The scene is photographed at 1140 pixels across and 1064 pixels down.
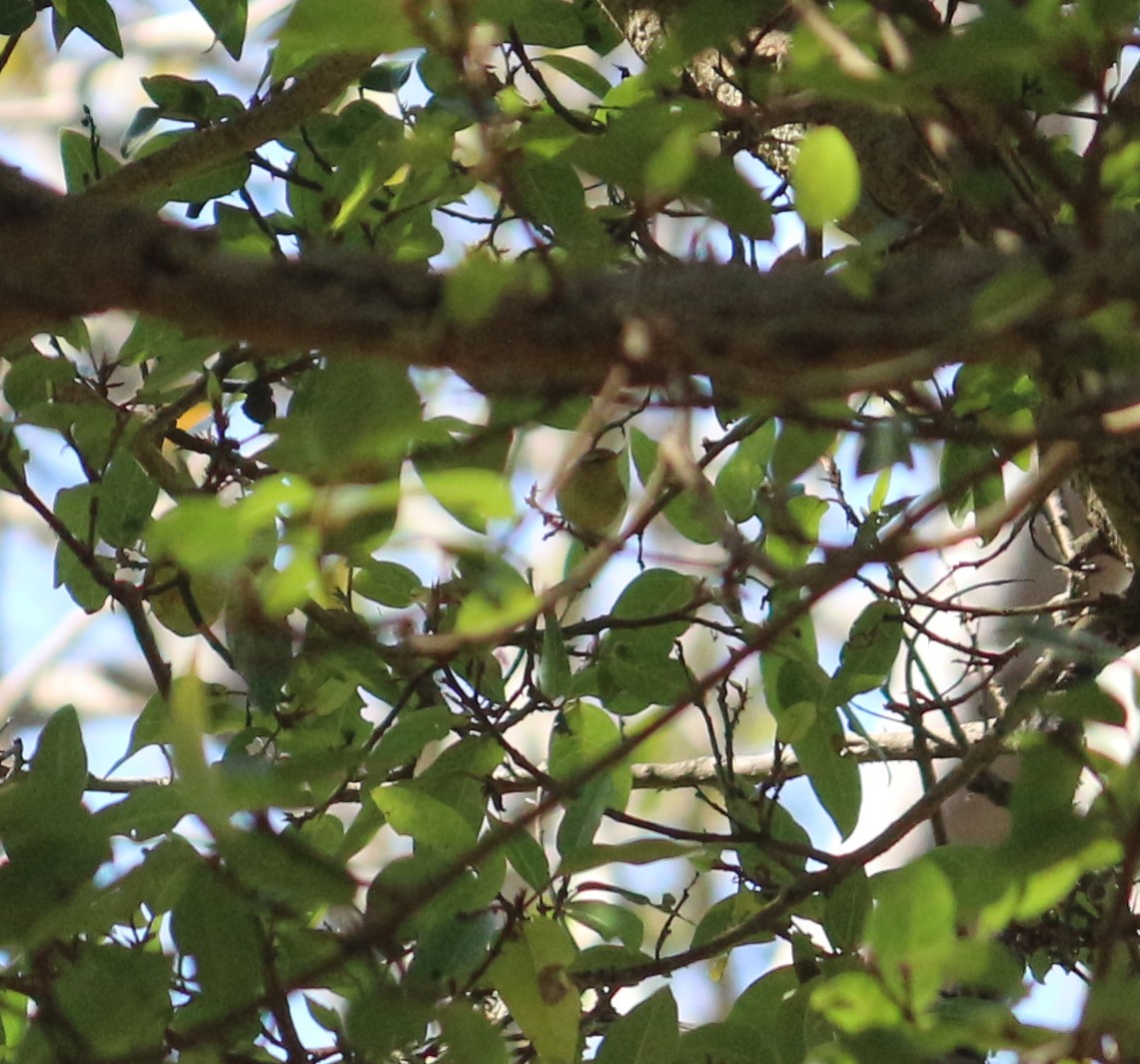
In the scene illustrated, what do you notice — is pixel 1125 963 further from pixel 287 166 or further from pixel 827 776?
pixel 287 166

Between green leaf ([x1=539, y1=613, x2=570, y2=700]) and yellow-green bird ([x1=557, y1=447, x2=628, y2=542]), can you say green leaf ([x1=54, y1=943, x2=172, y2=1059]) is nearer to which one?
green leaf ([x1=539, y1=613, x2=570, y2=700])

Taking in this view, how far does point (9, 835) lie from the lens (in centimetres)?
43

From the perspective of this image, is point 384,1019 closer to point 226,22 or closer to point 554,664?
point 554,664

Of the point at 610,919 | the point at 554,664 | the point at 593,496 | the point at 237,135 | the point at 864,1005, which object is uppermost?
the point at 237,135

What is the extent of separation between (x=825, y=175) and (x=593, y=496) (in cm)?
47

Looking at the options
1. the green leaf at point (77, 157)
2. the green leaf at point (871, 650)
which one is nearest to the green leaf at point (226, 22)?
the green leaf at point (77, 157)

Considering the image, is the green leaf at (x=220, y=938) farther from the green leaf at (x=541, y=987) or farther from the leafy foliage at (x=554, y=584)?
the green leaf at (x=541, y=987)

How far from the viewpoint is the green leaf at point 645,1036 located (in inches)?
A: 24.8

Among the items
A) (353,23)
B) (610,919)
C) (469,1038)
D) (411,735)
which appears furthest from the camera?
(610,919)

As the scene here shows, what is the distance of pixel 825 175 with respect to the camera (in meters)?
0.40

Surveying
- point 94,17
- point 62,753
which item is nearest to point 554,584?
point 62,753

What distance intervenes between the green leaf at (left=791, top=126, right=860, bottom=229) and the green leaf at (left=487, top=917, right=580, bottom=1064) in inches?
14.3

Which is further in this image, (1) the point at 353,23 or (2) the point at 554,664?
(2) the point at 554,664

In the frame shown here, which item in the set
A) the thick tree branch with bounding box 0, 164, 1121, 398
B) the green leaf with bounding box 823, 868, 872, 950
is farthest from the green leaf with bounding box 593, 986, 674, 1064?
the thick tree branch with bounding box 0, 164, 1121, 398
